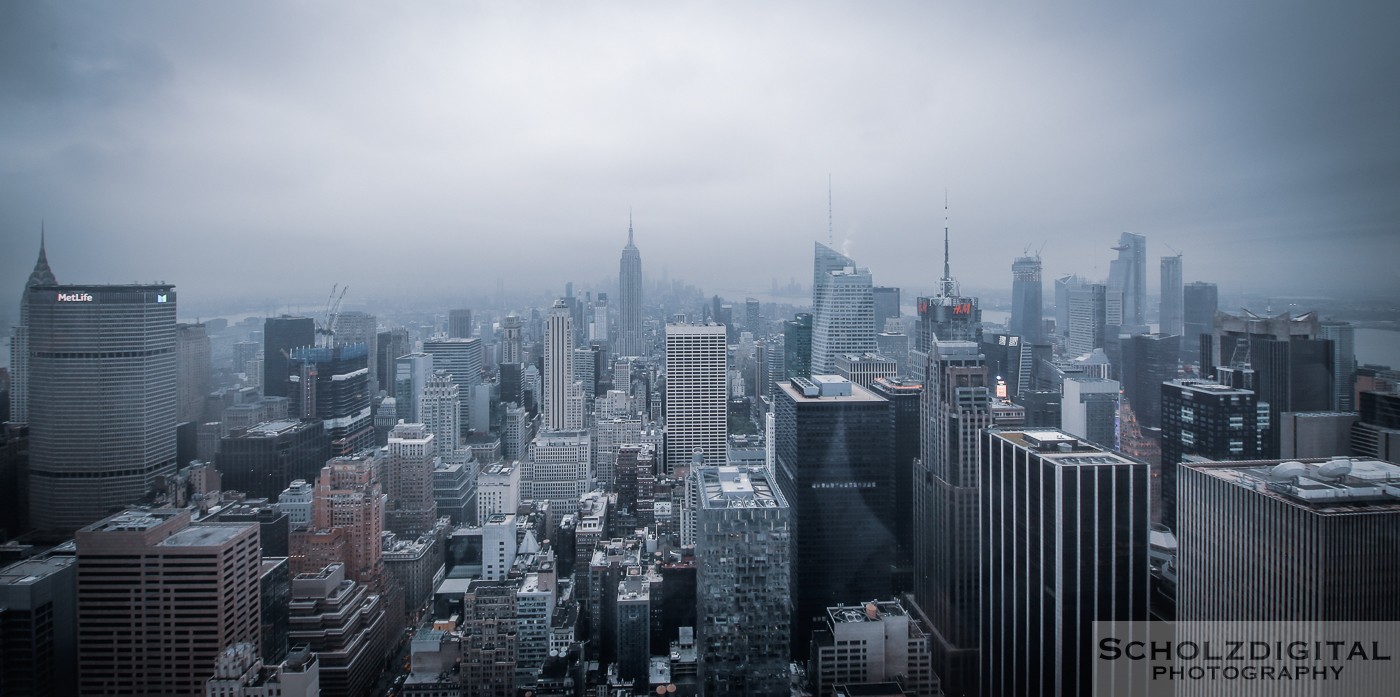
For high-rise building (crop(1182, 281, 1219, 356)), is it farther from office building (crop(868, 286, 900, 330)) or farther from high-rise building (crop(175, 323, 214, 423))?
high-rise building (crop(175, 323, 214, 423))

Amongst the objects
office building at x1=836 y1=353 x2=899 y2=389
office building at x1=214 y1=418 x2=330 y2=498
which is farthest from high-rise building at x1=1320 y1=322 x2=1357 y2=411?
office building at x1=214 y1=418 x2=330 y2=498

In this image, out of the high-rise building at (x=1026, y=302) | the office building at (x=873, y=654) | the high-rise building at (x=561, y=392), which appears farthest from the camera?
the high-rise building at (x=561, y=392)

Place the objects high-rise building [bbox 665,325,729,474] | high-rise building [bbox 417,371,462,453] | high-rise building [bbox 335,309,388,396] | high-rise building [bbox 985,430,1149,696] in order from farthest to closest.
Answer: high-rise building [bbox 665,325,729,474]
high-rise building [bbox 417,371,462,453]
high-rise building [bbox 335,309,388,396]
high-rise building [bbox 985,430,1149,696]

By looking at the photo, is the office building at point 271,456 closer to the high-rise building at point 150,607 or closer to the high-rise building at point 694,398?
the high-rise building at point 150,607

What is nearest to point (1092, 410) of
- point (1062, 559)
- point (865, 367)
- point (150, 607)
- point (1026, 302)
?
point (1026, 302)

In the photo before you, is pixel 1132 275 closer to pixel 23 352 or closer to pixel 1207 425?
pixel 1207 425

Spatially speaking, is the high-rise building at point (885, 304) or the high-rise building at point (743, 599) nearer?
the high-rise building at point (743, 599)

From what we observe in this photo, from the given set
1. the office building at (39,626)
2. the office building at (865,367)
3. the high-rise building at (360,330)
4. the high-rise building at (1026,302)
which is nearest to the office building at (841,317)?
the office building at (865,367)
